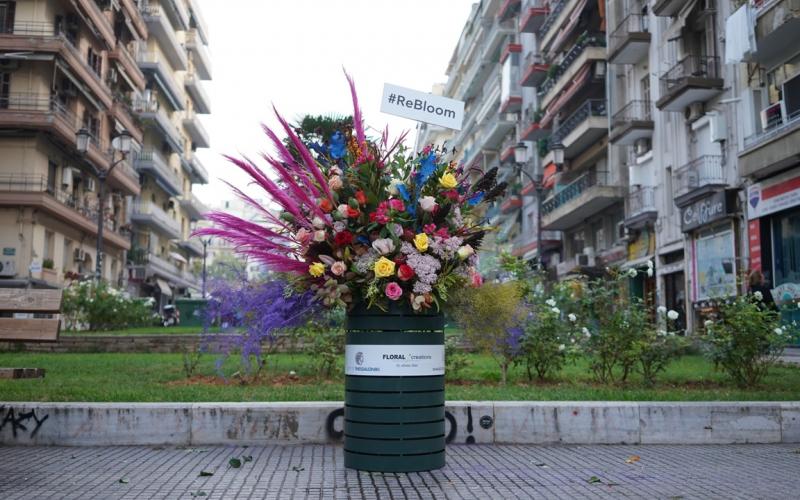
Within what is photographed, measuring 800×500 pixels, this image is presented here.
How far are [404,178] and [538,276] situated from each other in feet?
17.4

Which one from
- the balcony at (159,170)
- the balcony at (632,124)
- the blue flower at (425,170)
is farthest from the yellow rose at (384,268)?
the balcony at (159,170)

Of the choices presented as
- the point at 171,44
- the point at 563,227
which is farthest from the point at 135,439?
the point at 171,44

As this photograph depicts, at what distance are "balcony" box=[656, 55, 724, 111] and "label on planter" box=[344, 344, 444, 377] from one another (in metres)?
21.0

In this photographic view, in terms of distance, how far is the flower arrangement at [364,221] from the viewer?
18.5 feet

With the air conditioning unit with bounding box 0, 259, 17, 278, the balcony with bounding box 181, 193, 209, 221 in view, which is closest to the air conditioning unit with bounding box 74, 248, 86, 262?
the air conditioning unit with bounding box 0, 259, 17, 278

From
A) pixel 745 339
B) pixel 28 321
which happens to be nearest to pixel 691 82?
pixel 745 339

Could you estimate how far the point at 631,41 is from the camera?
97.8 feet

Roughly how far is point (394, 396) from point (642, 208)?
25.5 metres

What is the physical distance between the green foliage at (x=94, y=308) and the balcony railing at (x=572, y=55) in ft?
72.2

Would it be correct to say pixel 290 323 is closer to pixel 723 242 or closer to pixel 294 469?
pixel 294 469

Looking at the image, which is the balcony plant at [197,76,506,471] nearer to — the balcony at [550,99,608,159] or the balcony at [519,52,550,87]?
the balcony at [550,99,608,159]

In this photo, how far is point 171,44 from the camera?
55.4m

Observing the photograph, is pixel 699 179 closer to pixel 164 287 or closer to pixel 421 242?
pixel 421 242

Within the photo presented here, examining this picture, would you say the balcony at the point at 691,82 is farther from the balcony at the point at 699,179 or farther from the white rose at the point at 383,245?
the white rose at the point at 383,245
